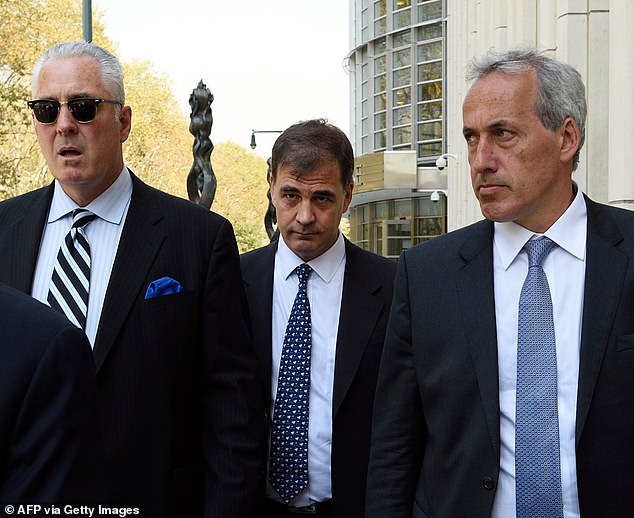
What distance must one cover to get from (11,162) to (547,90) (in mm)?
26570

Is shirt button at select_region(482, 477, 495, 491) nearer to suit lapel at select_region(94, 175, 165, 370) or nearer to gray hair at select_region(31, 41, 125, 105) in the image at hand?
suit lapel at select_region(94, 175, 165, 370)

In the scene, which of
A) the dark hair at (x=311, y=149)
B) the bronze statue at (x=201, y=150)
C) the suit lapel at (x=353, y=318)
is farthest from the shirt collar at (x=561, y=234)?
the bronze statue at (x=201, y=150)

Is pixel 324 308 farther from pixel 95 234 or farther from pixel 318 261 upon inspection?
pixel 95 234

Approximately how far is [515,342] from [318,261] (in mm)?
1298

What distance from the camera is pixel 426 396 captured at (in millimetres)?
2969

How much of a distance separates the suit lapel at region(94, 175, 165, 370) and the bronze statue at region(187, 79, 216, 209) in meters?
8.66

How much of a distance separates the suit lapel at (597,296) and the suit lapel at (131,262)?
1.49 metres

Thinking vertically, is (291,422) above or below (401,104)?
below

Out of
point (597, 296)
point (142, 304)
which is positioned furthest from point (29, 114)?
point (597, 296)

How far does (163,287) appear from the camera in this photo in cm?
337

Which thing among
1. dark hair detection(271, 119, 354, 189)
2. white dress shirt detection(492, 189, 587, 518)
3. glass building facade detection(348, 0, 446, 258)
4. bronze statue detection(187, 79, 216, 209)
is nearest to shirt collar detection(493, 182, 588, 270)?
white dress shirt detection(492, 189, 587, 518)

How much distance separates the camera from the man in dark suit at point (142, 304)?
3.25m

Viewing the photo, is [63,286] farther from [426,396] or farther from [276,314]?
[426,396]

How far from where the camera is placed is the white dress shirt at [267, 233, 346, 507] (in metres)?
3.74
